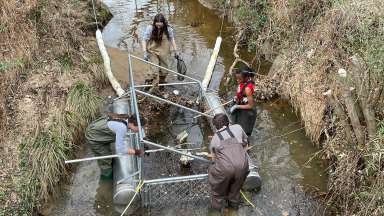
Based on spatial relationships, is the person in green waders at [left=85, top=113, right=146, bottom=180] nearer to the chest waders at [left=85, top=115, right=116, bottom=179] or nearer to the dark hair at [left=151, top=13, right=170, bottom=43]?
the chest waders at [left=85, top=115, right=116, bottom=179]

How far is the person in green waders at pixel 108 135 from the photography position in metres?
6.22

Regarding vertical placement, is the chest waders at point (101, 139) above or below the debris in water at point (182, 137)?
above

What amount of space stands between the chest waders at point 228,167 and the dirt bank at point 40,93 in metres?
2.79

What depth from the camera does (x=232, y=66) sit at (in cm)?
1067

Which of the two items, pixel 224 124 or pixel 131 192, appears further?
pixel 131 192

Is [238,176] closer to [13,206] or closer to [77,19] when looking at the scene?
[13,206]

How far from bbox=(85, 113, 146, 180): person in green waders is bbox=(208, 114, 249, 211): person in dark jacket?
1.22m

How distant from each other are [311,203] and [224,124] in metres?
2.17

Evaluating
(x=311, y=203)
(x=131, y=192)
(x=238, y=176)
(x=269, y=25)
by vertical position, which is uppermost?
(x=269, y=25)

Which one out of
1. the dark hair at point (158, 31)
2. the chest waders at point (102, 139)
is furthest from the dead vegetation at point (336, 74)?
the chest waders at point (102, 139)

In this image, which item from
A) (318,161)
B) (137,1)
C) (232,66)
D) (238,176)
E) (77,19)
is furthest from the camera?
(137,1)

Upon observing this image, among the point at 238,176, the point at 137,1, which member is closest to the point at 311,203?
the point at 238,176

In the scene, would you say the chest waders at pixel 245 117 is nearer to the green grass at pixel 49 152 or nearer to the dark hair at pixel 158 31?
the dark hair at pixel 158 31

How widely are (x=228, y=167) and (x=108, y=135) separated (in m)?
2.16
